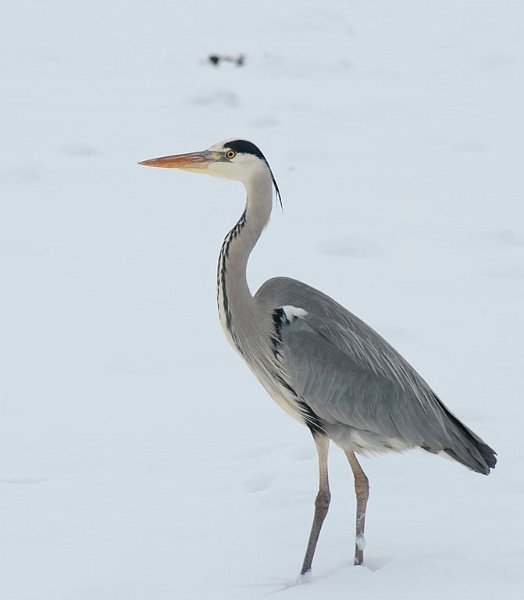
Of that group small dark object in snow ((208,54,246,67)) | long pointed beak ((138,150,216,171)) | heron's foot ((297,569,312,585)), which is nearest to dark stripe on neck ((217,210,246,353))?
long pointed beak ((138,150,216,171))

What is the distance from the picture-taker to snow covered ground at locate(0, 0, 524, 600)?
507 cm

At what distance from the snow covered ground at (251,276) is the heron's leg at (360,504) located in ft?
0.35

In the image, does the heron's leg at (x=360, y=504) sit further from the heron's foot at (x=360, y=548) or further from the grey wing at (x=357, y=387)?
the grey wing at (x=357, y=387)

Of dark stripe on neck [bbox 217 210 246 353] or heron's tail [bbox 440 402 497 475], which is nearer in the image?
heron's tail [bbox 440 402 497 475]

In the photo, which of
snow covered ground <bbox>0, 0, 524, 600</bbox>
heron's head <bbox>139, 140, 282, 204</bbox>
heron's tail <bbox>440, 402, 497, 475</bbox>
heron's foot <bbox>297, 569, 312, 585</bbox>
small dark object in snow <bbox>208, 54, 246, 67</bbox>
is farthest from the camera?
small dark object in snow <bbox>208, 54, 246, 67</bbox>

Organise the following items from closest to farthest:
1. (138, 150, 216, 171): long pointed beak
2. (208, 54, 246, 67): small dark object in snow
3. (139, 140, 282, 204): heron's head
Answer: (139, 140, 282, 204): heron's head < (138, 150, 216, 171): long pointed beak < (208, 54, 246, 67): small dark object in snow

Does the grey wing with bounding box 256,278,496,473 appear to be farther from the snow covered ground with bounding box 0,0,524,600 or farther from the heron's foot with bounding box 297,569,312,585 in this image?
the heron's foot with bounding box 297,569,312,585

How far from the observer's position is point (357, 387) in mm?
4941

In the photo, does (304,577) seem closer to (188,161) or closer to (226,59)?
(188,161)

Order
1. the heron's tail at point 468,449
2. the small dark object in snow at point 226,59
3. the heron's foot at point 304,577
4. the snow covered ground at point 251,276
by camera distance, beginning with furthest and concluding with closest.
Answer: the small dark object in snow at point 226,59 → the snow covered ground at point 251,276 → the heron's tail at point 468,449 → the heron's foot at point 304,577

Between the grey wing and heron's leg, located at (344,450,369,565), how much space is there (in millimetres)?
130

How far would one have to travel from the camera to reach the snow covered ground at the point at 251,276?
5.07 m

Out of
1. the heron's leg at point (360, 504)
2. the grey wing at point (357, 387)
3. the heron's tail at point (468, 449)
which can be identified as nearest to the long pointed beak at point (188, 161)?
the grey wing at point (357, 387)

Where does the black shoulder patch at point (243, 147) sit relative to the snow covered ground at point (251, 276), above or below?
above
